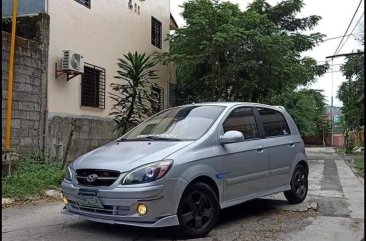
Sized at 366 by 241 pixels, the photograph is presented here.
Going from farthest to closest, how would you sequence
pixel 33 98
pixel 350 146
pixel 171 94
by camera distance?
1. pixel 350 146
2. pixel 171 94
3. pixel 33 98

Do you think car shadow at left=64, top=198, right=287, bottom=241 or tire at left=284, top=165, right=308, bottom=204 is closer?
car shadow at left=64, top=198, right=287, bottom=241

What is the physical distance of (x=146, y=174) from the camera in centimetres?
493

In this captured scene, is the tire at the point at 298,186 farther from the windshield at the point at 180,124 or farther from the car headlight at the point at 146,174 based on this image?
the car headlight at the point at 146,174

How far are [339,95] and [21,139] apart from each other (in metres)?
17.4

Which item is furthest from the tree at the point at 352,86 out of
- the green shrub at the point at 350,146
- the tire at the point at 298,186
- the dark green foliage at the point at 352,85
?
the tire at the point at 298,186

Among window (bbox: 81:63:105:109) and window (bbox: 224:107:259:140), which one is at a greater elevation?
window (bbox: 81:63:105:109)

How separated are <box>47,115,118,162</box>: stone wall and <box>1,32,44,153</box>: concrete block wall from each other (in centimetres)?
48

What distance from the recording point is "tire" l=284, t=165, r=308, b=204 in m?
7.39

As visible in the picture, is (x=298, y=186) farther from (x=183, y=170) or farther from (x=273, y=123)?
(x=183, y=170)

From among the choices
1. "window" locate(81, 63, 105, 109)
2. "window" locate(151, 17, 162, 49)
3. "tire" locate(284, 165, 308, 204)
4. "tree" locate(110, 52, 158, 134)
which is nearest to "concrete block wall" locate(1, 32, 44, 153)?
"tree" locate(110, 52, 158, 134)

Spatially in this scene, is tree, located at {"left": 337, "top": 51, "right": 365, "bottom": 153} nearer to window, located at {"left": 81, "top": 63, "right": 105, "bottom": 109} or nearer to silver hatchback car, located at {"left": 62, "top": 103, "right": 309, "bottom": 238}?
window, located at {"left": 81, "top": 63, "right": 105, "bottom": 109}

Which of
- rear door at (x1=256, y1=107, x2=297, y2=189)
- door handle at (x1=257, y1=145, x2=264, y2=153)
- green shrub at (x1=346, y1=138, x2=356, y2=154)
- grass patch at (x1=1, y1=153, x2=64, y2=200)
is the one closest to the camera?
door handle at (x1=257, y1=145, x2=264, y2=153)

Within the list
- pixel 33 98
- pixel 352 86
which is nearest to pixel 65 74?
pixel 33 98

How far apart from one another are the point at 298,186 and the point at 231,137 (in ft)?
7.89
